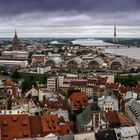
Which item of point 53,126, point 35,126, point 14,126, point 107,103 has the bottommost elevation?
point 107,103

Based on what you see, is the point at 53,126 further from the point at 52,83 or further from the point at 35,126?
the point at 52,83

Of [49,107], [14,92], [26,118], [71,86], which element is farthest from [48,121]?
[71,86]

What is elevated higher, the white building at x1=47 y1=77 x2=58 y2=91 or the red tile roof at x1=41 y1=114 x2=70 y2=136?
the red tile roof at x1=41 y1=114 x2=70 y2=136

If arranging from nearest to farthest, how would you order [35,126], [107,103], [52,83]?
[35,126], [107,103], [52,83]

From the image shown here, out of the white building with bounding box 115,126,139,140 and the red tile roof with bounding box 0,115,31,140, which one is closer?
the white building with bounding box 115,126,139,140

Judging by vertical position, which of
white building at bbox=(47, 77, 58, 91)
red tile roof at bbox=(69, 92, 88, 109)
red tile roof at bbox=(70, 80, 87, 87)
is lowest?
white building at bbox=(47, 77, 58, 91)

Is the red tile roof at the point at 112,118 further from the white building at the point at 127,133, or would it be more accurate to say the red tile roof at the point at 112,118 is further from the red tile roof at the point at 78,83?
the red tile roof at the point at 78,83

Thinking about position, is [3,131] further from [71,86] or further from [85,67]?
[85,67]

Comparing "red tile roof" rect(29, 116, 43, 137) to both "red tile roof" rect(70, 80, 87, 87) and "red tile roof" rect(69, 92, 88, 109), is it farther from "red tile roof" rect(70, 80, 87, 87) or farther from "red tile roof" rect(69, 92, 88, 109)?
"red tile roof" rect(70, 80, 87, 87)

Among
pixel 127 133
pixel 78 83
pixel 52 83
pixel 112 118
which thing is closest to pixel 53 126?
pixel 127 133

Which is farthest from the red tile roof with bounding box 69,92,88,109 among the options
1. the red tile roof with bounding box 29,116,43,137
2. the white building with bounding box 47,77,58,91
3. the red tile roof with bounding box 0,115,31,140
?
the white building with bounding box 47,77,58,91

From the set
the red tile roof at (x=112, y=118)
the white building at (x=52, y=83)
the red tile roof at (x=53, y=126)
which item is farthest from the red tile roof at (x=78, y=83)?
the red tile roof at (x=53, y=126)
